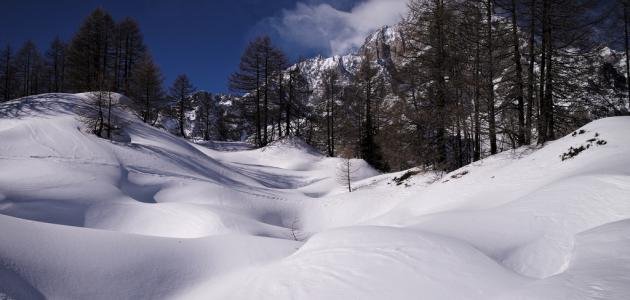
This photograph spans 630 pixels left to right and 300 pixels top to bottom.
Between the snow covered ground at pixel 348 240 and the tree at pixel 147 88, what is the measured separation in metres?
18.2

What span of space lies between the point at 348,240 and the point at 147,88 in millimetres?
32834

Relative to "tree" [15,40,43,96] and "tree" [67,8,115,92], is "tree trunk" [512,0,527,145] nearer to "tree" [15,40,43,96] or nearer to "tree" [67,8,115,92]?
"tree" [67,8,115,92]

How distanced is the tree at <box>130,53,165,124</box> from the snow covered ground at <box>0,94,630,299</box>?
18.2 meters

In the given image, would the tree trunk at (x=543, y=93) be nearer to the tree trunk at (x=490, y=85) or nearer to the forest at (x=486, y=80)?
the forest at (x=486, y=80)

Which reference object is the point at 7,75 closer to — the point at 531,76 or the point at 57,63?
the point at 57,63

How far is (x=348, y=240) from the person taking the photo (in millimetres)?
4676

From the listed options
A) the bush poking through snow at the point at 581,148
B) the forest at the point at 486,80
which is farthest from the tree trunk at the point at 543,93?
the bush poking through snow at the point at 581,148

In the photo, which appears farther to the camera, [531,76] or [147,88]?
[147,88]

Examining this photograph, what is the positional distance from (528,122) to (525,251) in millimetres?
10753

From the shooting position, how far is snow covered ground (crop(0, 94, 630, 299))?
11.7 ft

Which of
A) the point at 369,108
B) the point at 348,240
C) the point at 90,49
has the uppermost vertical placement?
the point at 90,49

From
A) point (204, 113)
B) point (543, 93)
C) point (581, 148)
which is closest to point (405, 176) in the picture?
point (543, 93)

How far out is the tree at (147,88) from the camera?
31.4m

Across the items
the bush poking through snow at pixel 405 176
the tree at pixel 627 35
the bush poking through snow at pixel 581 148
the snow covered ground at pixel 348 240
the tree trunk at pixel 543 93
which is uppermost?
the tree at pixel 627 35
